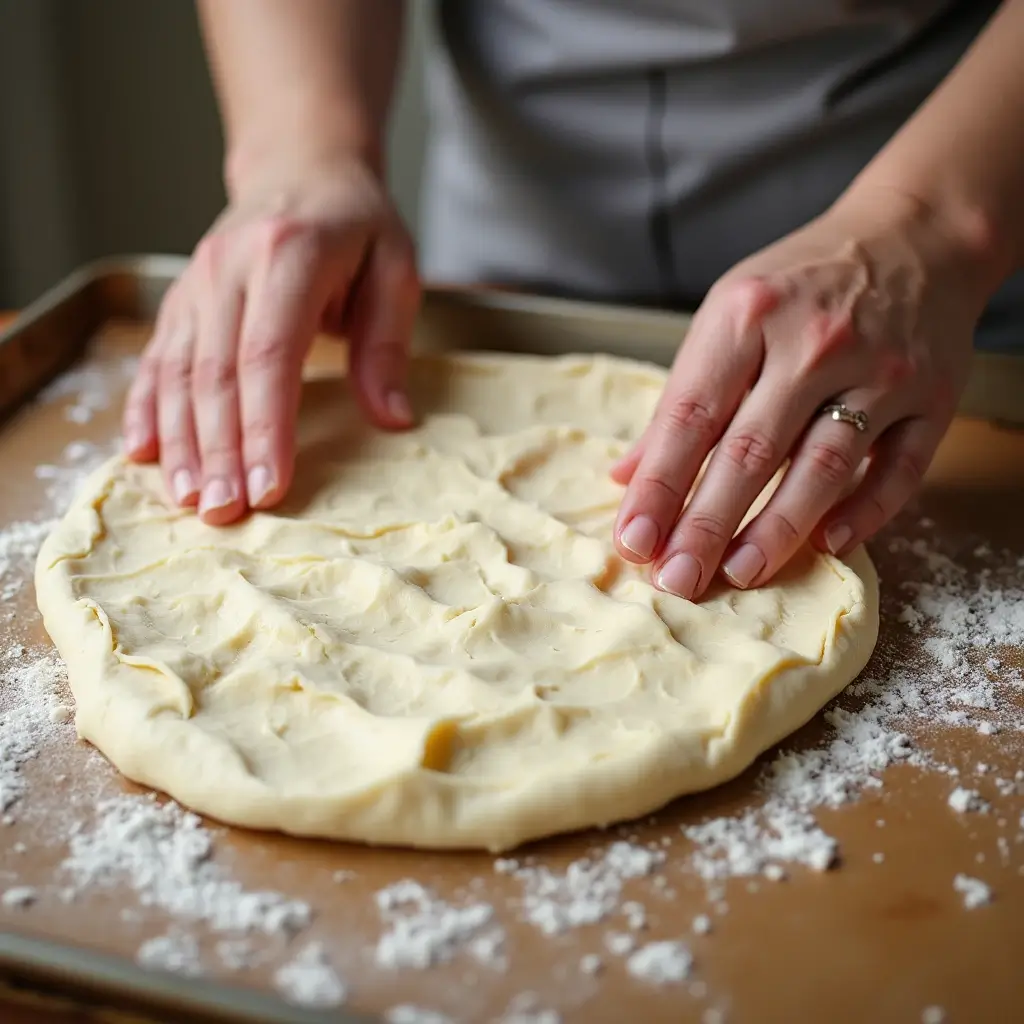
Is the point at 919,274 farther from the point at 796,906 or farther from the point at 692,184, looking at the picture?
the point at 796,906

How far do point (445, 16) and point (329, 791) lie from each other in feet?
4.79

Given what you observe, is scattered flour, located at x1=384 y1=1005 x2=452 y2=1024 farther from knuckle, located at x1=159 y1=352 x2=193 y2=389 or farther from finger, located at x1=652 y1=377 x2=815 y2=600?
knuckle, located at x1=159 y1=352 x2=193 y2=389

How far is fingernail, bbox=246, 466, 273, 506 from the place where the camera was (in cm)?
144

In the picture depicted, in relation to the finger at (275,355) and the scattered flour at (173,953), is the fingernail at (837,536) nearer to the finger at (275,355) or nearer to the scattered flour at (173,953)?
the finger at (275,355)

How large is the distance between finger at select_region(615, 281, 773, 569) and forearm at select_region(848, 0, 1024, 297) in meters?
0.30

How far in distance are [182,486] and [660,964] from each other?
0.85 metres

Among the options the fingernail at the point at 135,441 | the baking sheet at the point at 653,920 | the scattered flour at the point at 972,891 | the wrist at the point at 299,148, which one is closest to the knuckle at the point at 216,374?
the fingernail at the point at 135,441

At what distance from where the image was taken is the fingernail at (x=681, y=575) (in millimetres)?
1270

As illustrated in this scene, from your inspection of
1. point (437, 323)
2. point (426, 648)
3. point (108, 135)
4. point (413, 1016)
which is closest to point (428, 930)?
point (413, 1016)

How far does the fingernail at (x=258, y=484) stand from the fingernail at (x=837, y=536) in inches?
26.5

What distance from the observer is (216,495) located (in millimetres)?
1429

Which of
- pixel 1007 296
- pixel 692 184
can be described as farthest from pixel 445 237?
pixel 1007 296

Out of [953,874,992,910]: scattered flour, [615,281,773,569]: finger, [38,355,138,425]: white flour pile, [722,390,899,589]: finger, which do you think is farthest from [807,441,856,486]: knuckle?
[38,355,138,425]: white flour pile

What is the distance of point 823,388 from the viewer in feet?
4.39
